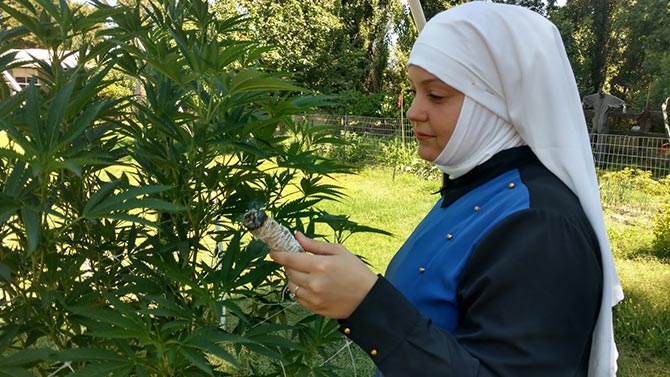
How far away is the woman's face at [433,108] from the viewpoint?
1.05 metres

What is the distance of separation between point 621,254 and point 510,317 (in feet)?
16.7

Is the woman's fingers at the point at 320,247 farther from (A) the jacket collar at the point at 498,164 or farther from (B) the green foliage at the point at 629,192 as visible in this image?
(B) the green foliage at the point at 629,192

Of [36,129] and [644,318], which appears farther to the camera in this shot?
[644,318]

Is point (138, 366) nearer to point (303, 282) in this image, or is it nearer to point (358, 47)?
point (303, 282)

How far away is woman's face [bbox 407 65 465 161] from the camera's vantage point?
1.05 m

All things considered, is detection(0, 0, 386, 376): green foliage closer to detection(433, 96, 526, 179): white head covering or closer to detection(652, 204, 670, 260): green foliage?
detection(433, 96, 526, 179): white head covering

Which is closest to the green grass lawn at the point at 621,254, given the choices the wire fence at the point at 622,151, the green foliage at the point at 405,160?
the green foliage at the point at 405,160

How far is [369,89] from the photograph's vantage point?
56.3ft

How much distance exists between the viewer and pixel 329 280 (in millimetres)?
847

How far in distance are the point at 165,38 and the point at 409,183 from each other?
775cm

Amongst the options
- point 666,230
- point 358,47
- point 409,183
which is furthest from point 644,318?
point 358,47

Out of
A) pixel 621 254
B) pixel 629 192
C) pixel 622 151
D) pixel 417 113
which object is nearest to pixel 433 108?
pixel 417 113

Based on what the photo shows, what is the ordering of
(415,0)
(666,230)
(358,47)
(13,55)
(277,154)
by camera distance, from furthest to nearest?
(358,47), (666,230), (415,0), (277,154), (13,55)

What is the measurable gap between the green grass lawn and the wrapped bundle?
61 cm
